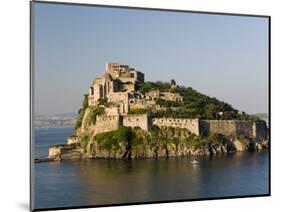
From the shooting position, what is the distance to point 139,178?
4.82 meters

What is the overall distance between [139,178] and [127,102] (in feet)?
1.98

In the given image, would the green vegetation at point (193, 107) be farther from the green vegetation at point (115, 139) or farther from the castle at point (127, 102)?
the green vegetation at point (115, 139)

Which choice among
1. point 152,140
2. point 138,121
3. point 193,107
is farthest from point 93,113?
point 193,107

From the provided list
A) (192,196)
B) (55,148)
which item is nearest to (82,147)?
(55,148)

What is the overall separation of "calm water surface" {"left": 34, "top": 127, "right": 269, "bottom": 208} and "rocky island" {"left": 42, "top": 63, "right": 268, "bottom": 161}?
69 mm

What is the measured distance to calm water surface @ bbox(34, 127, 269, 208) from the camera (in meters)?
4.54

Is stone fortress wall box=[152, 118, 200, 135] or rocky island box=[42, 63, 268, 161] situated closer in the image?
rocky island box=[42, 63, 268, 161]

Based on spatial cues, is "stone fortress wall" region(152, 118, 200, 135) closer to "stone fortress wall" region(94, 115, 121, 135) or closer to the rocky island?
the rocky island

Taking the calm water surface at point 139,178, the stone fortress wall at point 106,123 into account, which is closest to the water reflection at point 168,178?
the calm water surface at point 139,178

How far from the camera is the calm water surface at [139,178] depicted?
14.9 ft

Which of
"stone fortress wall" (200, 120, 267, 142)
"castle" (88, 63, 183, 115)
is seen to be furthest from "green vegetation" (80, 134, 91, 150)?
"stone fortress wall" (200, 120, 267, 142)

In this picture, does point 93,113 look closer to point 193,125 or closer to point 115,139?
point 115,139

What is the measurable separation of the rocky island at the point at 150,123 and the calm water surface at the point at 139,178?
Answer: 0.23 ft

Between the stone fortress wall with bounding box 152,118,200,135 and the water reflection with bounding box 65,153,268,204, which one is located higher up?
the stone fortress wall with bounding box 152,118,200,135
